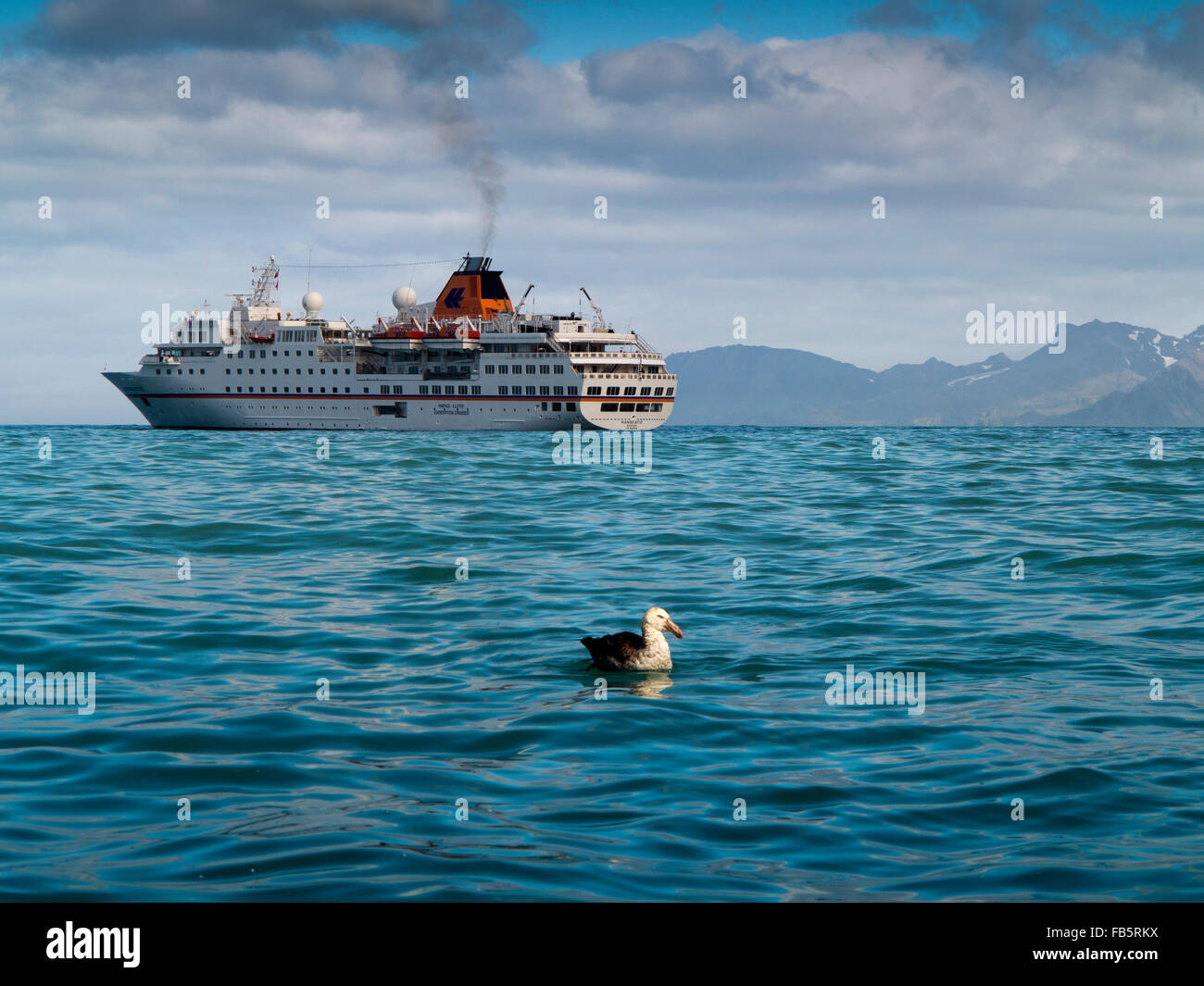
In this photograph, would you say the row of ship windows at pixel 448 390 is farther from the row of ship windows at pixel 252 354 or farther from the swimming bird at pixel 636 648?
the swimming bird at pixel 636 648

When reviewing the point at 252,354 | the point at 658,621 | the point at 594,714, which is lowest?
the point at 594,714

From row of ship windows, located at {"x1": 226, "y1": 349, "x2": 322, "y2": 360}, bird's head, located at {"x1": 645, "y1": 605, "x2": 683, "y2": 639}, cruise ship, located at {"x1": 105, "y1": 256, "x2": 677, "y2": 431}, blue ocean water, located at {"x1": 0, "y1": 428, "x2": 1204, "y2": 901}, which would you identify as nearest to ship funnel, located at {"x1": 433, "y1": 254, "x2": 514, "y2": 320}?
cruise ship, located at {"x1": 105, "y1": 256, "x2": 677, "y2": 431}

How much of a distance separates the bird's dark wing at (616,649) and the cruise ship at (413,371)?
8165cm

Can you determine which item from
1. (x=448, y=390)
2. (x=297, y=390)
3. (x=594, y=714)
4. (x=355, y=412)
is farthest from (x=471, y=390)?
(x=594, y=714)

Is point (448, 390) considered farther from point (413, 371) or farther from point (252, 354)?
point (252, 354)

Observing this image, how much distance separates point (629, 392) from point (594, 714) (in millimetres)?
87445

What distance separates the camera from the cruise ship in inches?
3797

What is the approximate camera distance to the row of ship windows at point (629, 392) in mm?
94700

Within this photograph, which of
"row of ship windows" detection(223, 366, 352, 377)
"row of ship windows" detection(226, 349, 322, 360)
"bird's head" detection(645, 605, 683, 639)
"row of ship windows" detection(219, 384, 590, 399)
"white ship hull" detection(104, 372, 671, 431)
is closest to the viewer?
"bird's head" detection(645, 605, 683, 639)

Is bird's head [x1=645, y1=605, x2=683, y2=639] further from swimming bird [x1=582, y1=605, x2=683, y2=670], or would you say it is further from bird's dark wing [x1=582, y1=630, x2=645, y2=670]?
bird's dark wing [x1=582, y1=630, x2=645, y2=670]

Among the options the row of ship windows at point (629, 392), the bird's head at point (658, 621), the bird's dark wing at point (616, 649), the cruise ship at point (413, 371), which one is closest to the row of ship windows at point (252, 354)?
the cruise ship at point (413, 371)

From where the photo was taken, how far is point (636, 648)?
12578 mm

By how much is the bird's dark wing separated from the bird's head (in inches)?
7.9
